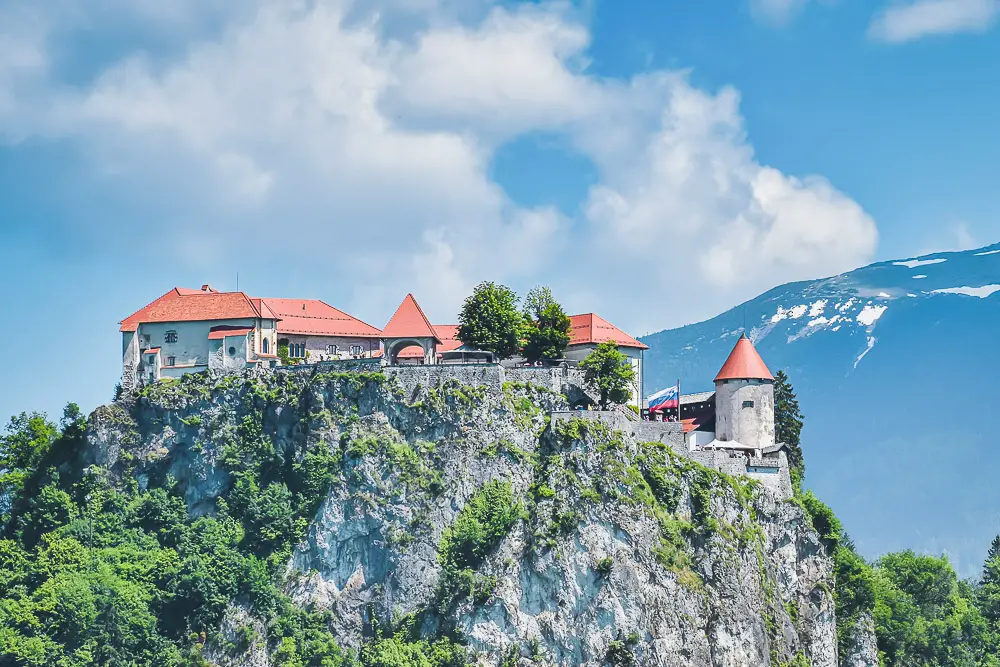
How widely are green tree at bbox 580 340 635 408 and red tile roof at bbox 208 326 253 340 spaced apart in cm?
2548

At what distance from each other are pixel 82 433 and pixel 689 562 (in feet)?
152

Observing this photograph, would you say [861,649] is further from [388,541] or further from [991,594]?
[388,541]

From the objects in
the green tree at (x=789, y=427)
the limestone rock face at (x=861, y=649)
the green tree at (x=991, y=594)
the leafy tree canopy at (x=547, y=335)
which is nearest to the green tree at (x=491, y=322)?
the leafy tree canopy at (x=547, y=335)

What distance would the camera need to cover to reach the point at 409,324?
97.2 m

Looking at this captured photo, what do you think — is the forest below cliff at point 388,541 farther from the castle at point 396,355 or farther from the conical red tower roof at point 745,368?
the conical red tower roof at point 745,368

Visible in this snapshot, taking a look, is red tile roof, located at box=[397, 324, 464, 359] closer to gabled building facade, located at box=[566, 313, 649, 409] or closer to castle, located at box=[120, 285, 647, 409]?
castle, located at box=[120, 285, 647, 409]

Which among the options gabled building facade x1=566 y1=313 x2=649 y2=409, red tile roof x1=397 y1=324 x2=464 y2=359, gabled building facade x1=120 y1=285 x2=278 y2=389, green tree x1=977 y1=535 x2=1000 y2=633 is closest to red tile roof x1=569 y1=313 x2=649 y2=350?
gabled building facade x1=566 y1=313 x2=649 y2=409

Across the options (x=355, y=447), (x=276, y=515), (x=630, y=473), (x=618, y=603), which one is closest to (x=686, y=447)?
(x=630, y=473)

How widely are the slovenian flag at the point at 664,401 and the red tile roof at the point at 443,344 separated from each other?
56.5ft

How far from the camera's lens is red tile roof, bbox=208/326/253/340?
320ft

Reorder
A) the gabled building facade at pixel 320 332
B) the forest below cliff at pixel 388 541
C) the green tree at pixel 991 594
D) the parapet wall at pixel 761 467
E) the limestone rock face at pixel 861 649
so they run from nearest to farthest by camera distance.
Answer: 1. the forest below cliff at pixel 388 541
2. the parapet wall at pixel 761 467
3. the limestone rock face at pixel 861 649
4. the gabled building facade at pixel 320 332
5. the green tree at pixel 991 594

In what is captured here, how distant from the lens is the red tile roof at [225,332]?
9750 cm

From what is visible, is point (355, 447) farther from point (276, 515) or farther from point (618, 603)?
point (618, 603)

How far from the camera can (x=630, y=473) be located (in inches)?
3369
